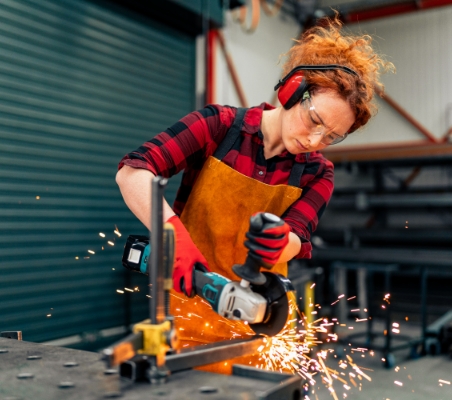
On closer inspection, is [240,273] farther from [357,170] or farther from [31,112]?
[357,170]

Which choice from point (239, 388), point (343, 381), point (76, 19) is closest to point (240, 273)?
point (239, 388)

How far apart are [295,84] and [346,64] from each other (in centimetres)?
18

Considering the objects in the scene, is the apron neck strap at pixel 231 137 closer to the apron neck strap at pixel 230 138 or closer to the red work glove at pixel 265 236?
the apron neck strap at pixel 230 138

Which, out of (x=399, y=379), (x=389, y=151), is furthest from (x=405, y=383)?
(x=389, y=151)

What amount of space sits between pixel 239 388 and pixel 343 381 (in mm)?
3419

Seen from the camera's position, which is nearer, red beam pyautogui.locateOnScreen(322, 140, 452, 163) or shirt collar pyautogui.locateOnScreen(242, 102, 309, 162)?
shirt collar pyautogui.locateOnScreen(242, 102, 309, 162)

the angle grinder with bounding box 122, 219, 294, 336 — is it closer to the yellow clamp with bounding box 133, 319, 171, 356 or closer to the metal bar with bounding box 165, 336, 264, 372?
the metal bar with bounding box 165, 336, 264, 372

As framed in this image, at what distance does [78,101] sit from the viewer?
3543mm

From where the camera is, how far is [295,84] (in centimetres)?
160

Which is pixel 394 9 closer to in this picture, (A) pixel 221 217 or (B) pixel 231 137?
(B) pixel 231 137

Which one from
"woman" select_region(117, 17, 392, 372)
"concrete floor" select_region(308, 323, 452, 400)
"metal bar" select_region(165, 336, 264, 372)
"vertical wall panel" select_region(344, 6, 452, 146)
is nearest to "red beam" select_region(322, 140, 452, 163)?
"vertical wall panel" select_region(344, 6, 452, 146)

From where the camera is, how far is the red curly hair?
5.08 ft

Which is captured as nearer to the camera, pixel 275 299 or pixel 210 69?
pixel 275 299

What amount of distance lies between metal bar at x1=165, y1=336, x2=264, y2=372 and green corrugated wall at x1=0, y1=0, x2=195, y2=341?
230 cm
